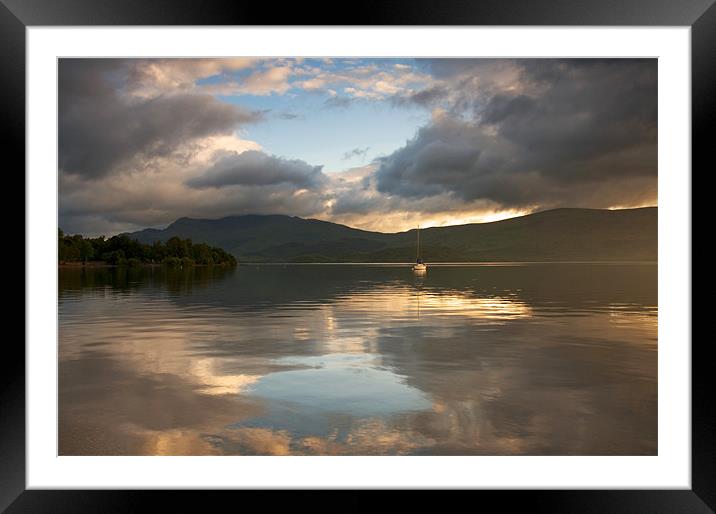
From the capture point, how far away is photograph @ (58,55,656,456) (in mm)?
4605

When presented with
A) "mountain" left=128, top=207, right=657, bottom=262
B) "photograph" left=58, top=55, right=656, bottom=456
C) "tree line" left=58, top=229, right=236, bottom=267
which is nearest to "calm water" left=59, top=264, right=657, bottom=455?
"photograph" left=58, top=55, right=656, bottom=456

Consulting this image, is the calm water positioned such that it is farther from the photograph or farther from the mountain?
the mountain

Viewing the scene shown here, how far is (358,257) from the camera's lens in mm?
123875

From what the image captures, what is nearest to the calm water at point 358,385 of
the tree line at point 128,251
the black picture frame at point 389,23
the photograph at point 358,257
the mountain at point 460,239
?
the photograph at point 358,257

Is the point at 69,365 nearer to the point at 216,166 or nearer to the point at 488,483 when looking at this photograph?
the point at 488,483

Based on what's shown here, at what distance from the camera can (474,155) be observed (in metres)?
116

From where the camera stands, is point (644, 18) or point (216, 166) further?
point (216, 166)

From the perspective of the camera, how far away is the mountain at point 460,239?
403ft

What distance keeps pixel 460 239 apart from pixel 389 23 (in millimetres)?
130387

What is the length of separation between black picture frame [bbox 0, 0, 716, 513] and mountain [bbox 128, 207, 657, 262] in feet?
378

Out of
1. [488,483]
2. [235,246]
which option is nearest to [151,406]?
[488,483]

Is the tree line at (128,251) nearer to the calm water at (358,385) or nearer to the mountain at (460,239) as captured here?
the calm water at (358,385)

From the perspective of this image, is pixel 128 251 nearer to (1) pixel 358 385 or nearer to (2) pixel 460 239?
(1) pixel 358 385

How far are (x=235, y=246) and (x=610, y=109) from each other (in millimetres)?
80698
